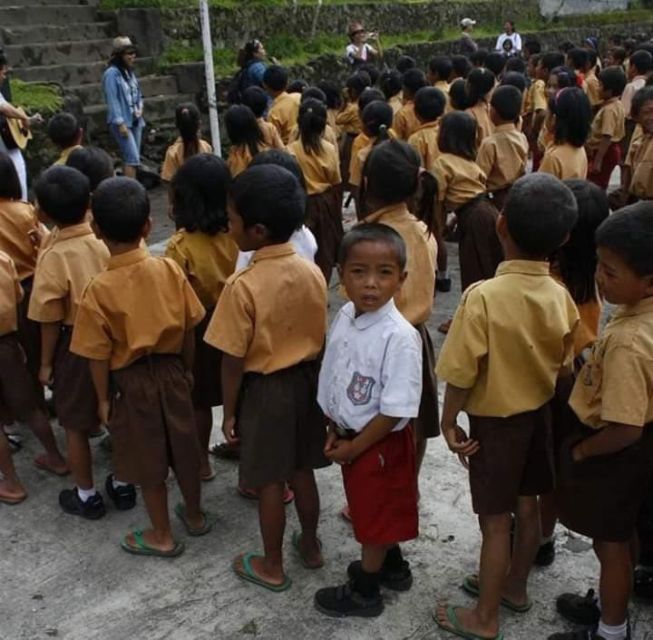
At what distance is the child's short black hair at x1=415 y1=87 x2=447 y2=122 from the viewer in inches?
200

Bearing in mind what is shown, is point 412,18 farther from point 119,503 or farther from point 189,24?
point 119,503

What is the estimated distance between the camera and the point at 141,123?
7.76m

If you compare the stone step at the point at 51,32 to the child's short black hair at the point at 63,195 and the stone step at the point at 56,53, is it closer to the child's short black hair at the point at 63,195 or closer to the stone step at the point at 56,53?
the stone step at the point at 56,53

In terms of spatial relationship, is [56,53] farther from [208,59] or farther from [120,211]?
[120,211]

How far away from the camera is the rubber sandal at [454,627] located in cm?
233

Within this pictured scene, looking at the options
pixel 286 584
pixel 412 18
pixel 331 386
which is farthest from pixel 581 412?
pixel 412 18

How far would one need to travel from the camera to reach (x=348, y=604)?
2475 mm

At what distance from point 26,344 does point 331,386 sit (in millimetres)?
1873

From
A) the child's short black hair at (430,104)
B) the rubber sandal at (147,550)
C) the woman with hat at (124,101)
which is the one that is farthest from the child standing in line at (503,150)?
the woman with hat at (124,101)

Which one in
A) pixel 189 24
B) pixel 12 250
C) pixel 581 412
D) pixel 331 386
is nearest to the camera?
pixel 581 412

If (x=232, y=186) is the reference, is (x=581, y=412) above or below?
below

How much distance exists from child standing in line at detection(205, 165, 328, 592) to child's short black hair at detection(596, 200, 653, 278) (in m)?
0.94

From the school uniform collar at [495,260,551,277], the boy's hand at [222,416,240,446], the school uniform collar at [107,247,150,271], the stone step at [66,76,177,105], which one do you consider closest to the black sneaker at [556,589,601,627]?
the school uniform collar at [495,260,551,277]

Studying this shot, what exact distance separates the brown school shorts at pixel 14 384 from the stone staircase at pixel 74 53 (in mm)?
5661
